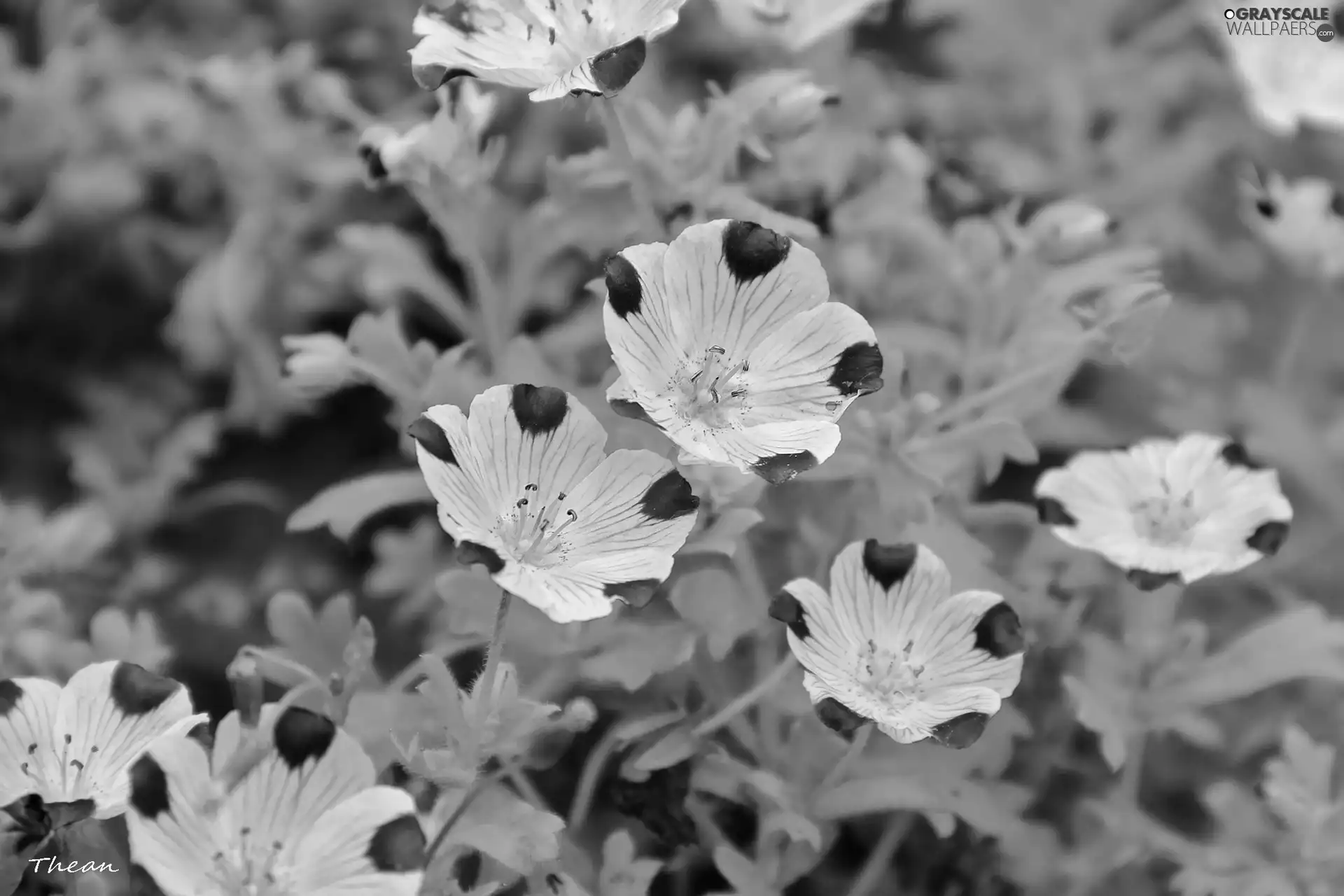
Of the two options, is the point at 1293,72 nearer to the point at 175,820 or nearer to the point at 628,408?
the point at 628,408

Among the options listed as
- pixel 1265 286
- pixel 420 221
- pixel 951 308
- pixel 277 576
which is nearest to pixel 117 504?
pixel 277 576

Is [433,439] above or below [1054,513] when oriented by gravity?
above

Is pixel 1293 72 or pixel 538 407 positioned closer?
pixel 538 407

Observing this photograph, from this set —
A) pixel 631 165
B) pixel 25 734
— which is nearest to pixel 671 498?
pixel 631 165

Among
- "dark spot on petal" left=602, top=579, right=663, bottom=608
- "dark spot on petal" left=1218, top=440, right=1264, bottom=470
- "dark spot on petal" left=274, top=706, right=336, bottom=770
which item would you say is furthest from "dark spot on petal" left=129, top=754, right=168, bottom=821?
"dark spot on petal" left=1218, top=440, right=1264, bottom=470

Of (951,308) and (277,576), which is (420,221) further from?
(951,308)

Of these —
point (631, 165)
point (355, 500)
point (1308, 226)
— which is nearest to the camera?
point (631, 165)

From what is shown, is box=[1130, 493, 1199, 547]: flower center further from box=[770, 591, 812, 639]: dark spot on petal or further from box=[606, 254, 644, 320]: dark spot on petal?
box=[606, 254, 644, 320]: dark spot on petal
